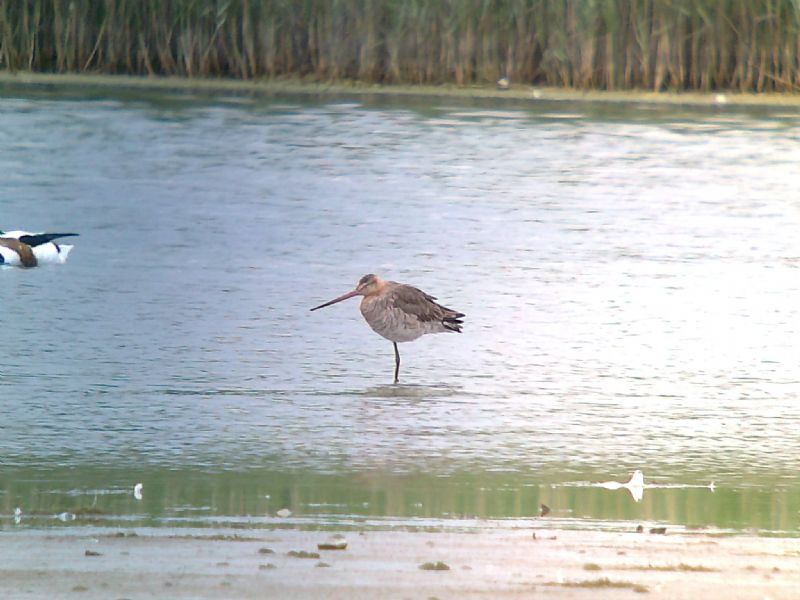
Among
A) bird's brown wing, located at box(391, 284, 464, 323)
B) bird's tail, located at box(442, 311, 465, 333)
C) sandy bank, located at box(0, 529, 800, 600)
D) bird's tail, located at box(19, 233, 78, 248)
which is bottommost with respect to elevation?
sandy bank, located at box(0, 529, 800, 600)

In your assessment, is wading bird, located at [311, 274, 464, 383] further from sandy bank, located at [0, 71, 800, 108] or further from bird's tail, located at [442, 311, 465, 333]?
sandy bank, located at [0, 71, 800, 108]

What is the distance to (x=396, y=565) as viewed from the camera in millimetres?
3664

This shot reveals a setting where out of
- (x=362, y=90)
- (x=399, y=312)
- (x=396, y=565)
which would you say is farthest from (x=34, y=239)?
(x=362, y=90)

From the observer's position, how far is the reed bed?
1582cm

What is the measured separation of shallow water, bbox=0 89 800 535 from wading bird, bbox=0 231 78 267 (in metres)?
0.10

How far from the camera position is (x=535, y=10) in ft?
52.7

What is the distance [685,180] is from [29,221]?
4.82m

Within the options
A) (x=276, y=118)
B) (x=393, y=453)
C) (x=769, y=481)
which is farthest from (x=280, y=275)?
(x=276, y=118)

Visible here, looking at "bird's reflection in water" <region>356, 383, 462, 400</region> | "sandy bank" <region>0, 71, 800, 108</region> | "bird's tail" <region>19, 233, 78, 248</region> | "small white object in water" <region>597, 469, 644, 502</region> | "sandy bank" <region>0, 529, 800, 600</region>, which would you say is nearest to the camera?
"sandy bank" <region>0, 529, 800, 600</region>

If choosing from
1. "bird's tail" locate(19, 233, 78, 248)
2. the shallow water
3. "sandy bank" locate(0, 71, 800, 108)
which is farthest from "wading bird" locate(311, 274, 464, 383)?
"sandy bank" locate(0, 71, 800, 108)

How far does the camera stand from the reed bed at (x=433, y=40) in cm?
1582

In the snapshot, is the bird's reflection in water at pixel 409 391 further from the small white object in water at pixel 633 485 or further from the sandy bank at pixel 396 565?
the sandy bank at pixel 396 565

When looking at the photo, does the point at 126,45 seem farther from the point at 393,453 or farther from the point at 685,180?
the point at 393,453

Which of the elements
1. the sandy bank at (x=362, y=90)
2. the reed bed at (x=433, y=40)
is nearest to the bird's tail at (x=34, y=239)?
the sandy bank at (x=362, y=90)
